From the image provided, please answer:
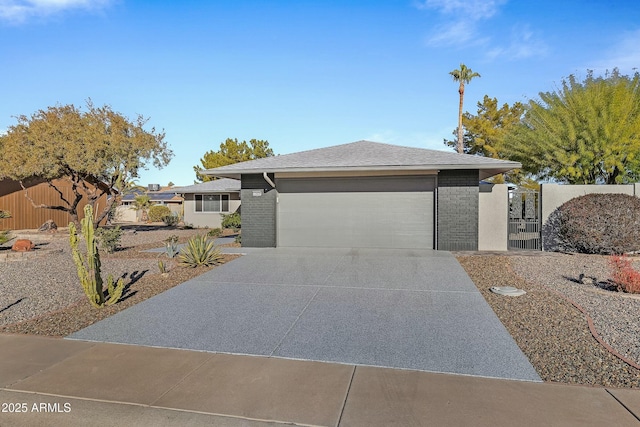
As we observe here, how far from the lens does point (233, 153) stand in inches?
1561

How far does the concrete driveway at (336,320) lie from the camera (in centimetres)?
467

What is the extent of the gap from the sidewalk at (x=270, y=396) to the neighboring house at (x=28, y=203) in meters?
24.2

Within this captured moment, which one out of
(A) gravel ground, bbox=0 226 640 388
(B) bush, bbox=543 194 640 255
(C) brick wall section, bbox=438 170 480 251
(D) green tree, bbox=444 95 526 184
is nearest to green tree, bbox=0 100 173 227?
(A) gravel ground, bbox=0 226 640 388

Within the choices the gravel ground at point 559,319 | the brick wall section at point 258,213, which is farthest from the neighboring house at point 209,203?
the gravel ground at point 559,319

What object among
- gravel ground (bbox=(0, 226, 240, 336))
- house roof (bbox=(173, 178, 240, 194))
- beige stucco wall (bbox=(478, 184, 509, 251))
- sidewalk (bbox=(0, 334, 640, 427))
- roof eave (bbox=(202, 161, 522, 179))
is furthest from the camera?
house roof (bbox=(173, 178, 240, 194))

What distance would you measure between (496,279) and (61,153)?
19681 mm

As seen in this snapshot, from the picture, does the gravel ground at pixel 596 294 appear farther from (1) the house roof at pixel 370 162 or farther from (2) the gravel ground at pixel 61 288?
(2) the gravel ground at pixel 61 288

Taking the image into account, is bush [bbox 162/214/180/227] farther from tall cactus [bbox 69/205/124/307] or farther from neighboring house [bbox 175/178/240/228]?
tall cactus [bbox 69/205/124/307]

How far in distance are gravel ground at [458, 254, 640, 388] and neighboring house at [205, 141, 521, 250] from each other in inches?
117

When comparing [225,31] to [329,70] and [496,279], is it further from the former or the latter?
[496,279]

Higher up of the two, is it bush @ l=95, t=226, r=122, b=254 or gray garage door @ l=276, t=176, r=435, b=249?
gray garage door @ l=276, t=176, r=435, b=249

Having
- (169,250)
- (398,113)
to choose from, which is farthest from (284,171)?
(398,113)

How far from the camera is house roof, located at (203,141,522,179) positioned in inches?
486

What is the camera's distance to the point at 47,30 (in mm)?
12289
